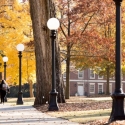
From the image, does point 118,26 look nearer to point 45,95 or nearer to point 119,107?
point 119,107

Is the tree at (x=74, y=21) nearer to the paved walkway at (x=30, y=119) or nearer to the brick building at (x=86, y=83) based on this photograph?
the paved walkway at (x=30, y=119)

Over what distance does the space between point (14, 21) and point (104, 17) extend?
740cm

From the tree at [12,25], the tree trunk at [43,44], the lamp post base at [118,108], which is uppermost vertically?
the tree at [12,25]

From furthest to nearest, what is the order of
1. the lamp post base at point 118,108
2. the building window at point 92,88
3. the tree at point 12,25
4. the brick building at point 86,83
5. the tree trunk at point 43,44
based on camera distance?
the building window at point 92,88 < the brick building at point 86,83 < the tree at point 12,25 < the tree trunk at point 43,44 < the lamp post base at point 118,108

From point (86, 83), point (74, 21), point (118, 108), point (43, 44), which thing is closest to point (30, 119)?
point (118, 108)

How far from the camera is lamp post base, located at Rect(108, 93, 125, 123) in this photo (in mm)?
10938

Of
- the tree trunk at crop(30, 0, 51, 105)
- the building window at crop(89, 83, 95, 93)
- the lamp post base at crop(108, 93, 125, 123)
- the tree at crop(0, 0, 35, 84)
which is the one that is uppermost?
the tree at crop(0, 0, 35, 84)

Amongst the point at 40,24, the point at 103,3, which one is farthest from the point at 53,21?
the point at 103,3

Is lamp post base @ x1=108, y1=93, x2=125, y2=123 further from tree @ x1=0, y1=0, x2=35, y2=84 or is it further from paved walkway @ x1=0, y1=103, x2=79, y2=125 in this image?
tree @ x1=0, y1=0, x2=35, y2=84

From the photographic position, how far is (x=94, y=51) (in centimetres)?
3077

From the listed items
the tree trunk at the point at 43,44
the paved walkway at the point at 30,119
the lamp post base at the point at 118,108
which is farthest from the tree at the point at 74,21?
the lamp post base at the point at 118,108

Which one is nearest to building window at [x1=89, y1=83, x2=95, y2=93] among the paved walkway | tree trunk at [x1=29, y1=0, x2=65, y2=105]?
tree trunk at [x1=29, y1=0, x2=65, y2=105]

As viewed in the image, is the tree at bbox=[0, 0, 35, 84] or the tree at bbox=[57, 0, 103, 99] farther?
the tree at bbox=[0, 0, 35, 84]

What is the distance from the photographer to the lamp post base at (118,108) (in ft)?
35.9
